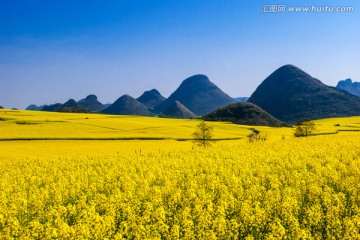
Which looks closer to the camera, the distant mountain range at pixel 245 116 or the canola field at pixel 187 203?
the canola field at pixel 187 203

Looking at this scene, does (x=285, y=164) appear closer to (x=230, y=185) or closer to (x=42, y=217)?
(x=230, y=185)

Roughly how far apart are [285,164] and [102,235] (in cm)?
1924

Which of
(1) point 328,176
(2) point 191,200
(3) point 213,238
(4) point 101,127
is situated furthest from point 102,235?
(4) point 101,127

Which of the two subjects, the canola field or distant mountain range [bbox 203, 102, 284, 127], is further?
distant mountain range [bbox 203, 102, 284, 127]

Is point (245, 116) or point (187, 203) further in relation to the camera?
point (245, 116)

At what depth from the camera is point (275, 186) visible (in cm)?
1628

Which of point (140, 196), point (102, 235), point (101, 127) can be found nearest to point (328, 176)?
point (140, 196)

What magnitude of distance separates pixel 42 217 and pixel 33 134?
49.1 metres

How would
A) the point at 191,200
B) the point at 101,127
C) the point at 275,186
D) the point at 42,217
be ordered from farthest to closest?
the point at 101,127 < the point at 275,186 < the point at 191,200 < the point at 42,217

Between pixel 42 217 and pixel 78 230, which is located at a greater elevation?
pixel 78 230

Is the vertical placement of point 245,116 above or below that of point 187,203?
above

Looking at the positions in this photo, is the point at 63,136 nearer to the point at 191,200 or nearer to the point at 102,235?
the point at 191,200

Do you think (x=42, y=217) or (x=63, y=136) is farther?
(x=63, y=136)

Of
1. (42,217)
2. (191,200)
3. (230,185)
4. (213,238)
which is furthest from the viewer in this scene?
(230,185)
